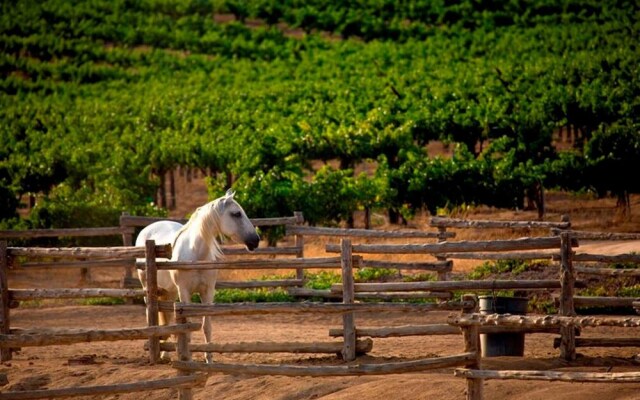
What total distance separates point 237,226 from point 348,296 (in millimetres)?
1601

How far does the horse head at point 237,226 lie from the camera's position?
42.1 ft

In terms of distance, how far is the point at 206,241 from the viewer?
1312 cm

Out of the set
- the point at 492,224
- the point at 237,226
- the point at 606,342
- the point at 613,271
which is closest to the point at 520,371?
the point at 606,342

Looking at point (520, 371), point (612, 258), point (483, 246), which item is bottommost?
point (520, 371)

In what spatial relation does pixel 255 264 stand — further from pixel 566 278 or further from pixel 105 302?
pixel 105 302

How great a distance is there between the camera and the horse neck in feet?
42.6

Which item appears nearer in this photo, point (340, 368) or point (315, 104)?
point (340, 368)

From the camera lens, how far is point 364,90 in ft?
154

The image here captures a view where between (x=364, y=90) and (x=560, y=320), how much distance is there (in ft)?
127

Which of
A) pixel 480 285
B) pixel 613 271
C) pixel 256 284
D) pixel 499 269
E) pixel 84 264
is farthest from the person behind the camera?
pixel 499 269

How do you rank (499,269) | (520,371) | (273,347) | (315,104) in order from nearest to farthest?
(520,371) → (273,347) → (499,269) → (315,104)

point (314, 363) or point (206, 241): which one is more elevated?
point (206, 241)

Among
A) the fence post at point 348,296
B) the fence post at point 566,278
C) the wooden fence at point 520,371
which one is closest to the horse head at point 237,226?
the fence post at point 348,296

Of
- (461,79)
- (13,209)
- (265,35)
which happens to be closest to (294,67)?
(265,35)
